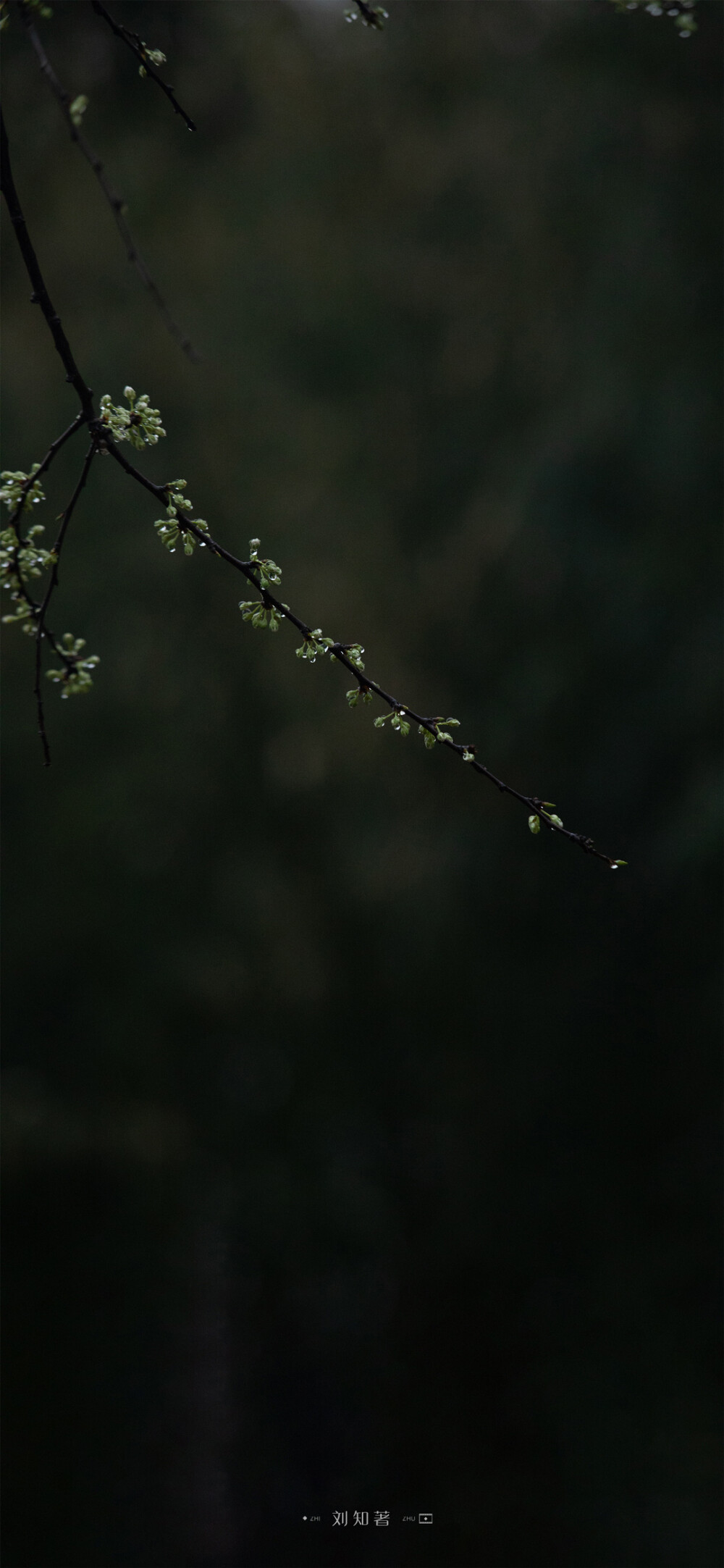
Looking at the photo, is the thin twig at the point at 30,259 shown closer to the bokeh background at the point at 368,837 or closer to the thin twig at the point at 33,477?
the thin twig at the point at 33,477

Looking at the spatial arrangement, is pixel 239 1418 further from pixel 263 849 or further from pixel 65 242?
pixel 65 242

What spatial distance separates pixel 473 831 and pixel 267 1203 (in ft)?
4.65

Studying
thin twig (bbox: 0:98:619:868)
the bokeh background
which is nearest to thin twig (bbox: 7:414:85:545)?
thin twig (bbox: 0:98:619:868)

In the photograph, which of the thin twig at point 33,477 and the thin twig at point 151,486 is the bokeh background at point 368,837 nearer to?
the thin twig at point 151,486

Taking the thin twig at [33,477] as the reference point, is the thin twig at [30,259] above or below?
above

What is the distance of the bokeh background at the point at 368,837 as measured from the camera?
9.10ft

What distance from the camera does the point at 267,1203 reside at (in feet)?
10.4

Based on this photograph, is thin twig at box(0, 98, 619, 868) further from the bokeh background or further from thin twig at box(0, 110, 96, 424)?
the bokeh background

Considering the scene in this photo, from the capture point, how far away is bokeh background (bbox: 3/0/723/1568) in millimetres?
2773

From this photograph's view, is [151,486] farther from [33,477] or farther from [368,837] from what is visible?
[368,837]

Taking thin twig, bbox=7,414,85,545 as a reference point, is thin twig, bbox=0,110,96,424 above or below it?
above

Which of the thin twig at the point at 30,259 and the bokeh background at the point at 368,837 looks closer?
the thin twig at the point at 30,259

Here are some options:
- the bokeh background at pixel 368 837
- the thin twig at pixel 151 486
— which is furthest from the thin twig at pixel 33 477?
the bokeh background at pixel 368 837

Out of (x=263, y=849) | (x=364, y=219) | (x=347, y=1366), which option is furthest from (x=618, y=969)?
(x=364, y=219)
